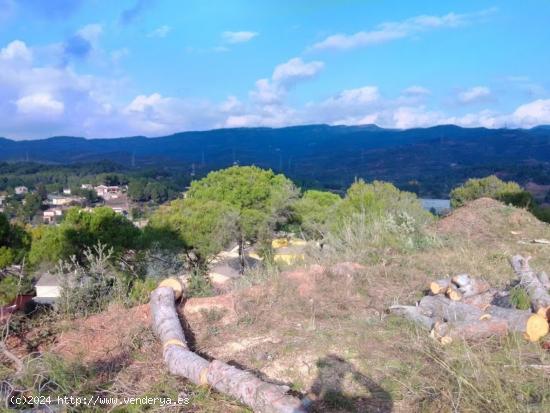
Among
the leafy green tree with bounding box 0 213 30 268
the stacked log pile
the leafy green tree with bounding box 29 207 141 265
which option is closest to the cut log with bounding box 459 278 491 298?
the stacked log pile

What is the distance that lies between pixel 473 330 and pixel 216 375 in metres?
2.42

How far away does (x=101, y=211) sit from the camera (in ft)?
47.0

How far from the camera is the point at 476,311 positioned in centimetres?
468

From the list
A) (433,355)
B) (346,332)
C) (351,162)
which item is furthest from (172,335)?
(351,162)

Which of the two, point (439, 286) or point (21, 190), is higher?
point (439, 286)

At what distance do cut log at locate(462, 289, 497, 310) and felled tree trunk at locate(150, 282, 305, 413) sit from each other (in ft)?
8.99

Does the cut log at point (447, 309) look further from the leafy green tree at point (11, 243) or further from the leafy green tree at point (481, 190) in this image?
the leafy green tree at point (481, 190)

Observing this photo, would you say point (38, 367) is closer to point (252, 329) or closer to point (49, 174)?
point (252, 329)

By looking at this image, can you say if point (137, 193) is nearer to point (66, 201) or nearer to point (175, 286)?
point (66, 201)

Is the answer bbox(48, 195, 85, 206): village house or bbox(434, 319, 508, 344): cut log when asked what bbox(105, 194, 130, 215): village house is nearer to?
bbox(48, 195, 85, 206): village house

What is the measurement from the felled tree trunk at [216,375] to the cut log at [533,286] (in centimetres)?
295

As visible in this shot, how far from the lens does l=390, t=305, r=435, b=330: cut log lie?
464 cm

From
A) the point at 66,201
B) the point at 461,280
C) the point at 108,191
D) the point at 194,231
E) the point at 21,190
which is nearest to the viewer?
the point at 461,280

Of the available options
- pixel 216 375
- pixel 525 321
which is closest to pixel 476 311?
pixel 525 321
